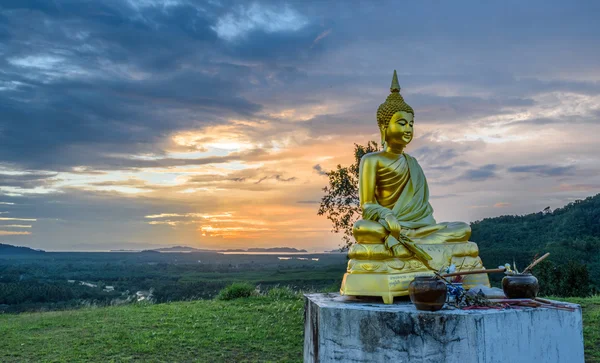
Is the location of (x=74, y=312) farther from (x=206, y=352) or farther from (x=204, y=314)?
(x=206, y=352)

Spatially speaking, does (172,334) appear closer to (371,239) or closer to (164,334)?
(164,334)

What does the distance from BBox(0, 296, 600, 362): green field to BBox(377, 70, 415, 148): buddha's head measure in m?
3.69

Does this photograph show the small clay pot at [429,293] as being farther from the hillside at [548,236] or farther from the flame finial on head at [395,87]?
the hillside at [548,236]

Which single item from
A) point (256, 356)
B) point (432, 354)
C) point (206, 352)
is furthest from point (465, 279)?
point (206, 352)

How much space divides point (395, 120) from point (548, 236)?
14946 mm

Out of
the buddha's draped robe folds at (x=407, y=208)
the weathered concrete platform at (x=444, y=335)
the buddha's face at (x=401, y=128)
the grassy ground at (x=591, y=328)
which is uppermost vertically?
the buddha's face at (x=401, y=128)

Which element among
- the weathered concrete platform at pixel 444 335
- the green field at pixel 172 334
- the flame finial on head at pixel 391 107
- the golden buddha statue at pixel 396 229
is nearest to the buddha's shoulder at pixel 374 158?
the golden buddha statue at pixel 396 229

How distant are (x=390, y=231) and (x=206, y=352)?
13.3 feet

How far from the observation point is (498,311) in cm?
525

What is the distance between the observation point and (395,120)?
7.11 metres

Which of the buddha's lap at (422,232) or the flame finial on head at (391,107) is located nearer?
the buddha's lap at (422,232)

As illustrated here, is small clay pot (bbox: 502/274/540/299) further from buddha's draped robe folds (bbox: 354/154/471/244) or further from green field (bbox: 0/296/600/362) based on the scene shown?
green field (bbox: 0/296/600/362)

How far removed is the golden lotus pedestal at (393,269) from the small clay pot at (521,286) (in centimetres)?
54

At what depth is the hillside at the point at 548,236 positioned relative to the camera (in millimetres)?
16828
